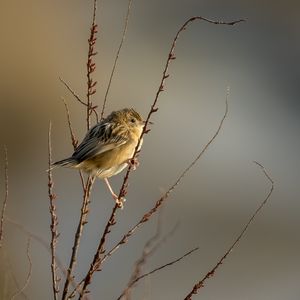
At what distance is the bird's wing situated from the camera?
588 centimetres

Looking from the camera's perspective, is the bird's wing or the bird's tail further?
the bird's wing

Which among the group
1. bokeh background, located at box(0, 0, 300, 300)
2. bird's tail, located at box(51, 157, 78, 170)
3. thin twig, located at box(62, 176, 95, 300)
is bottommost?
thin twig, located at box(62, 176, 95, 300)

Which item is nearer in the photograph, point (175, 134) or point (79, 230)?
point (79, 230)

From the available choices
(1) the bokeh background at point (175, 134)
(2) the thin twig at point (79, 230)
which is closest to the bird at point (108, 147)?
(2) the thin twig at point (79, 230)

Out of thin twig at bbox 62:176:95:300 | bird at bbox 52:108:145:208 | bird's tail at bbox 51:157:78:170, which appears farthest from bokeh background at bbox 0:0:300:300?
thin twig at bbox 62:176:95:300

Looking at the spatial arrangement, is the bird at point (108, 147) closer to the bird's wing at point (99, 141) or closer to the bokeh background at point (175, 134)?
the bird's wing at point (99, 141)

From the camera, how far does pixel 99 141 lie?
610 centimetres

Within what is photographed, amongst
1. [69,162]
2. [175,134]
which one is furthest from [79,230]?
[175,134]

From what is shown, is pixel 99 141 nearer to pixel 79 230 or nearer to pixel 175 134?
pixel 79 230

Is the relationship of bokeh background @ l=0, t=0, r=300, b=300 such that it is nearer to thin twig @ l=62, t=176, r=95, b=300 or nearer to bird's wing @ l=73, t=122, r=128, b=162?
bird's wing @ l=73, t=122, r=128, b=162

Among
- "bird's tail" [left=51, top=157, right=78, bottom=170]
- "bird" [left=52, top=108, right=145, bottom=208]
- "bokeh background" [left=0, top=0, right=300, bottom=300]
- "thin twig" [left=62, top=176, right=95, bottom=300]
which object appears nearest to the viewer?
"thin twig" [left=62, top=176, right=95, bottom=300]

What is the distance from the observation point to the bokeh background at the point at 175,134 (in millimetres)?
→ 10711

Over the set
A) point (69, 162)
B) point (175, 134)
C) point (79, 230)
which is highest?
point (175, 134)

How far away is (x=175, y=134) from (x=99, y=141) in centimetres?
905
